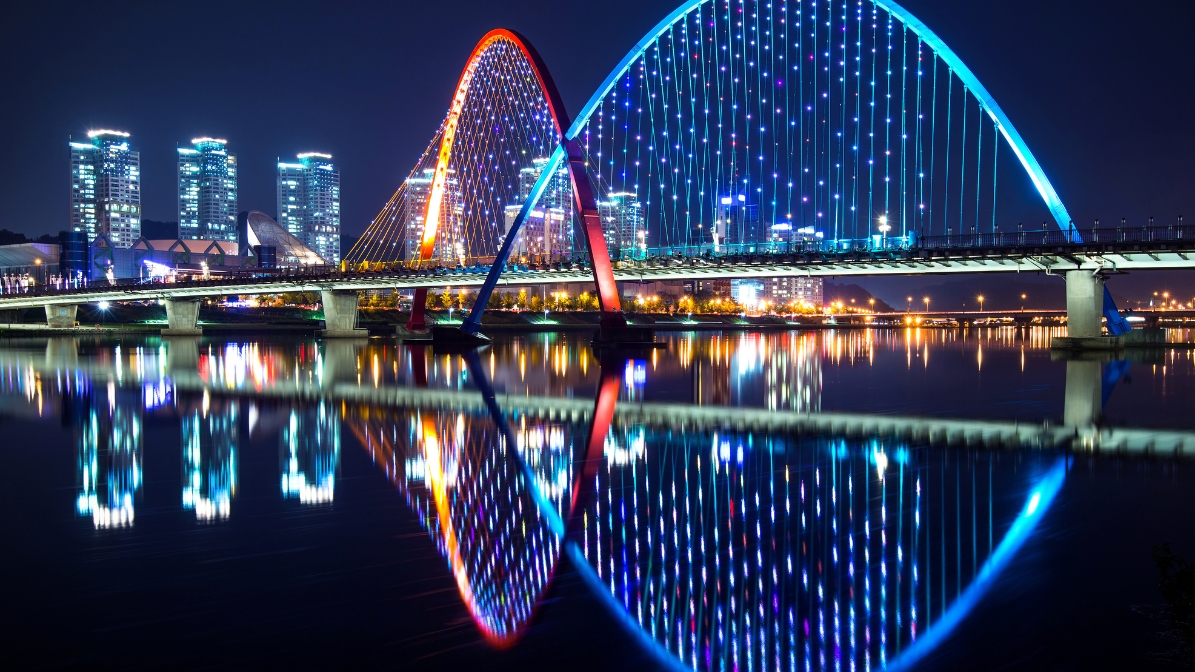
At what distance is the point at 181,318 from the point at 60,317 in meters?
16.1

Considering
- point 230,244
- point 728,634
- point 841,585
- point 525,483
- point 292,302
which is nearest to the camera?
point 728,634

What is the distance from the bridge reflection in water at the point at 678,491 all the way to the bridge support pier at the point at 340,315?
1801 inches

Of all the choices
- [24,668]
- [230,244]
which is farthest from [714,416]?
[230,244]

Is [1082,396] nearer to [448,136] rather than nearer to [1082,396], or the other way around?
[1082,396]

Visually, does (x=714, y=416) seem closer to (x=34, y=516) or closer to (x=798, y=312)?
(x=34, y=516)

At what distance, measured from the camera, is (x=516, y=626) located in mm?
6602

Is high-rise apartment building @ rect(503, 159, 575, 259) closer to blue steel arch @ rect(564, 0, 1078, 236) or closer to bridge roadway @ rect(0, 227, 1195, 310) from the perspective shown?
bridge roadway @ rect(0, 227, 1195, 310)

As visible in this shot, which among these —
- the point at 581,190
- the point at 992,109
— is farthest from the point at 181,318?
the point at 992,109

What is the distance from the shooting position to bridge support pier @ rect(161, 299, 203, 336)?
7494 cm

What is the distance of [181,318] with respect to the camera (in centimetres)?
7606

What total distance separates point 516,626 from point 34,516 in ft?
22.0

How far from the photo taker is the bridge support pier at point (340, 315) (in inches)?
2822

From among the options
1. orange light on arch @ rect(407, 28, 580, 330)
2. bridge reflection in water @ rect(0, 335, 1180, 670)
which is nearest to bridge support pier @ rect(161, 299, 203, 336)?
orange light on arch @ rect(407, 28, 580, 330)

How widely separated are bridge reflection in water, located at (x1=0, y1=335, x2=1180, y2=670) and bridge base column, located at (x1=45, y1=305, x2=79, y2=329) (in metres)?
64.8
